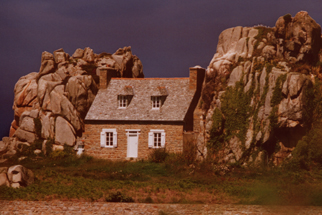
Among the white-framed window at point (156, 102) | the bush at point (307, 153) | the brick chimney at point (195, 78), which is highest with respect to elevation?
the brick chimney at point (195, 78)

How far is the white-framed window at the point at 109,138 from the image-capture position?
37.1 meters

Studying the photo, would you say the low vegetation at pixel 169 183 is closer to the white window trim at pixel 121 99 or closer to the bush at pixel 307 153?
the bush at pixel 307 153

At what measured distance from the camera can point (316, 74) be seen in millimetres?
32219

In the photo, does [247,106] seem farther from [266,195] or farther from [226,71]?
→ [266,195]

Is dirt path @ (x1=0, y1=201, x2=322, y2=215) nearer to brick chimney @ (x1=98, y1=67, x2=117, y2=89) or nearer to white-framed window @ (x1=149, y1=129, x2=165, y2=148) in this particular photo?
white-framed window @ (x1=149, y1=129, x2=165, y2=148)

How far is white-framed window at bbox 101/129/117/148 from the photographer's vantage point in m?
37.1

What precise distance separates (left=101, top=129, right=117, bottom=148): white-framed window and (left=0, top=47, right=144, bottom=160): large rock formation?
10.0 feet

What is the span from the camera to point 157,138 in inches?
1435

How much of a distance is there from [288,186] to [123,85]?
18927 mm

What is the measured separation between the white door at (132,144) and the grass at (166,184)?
1.73 m

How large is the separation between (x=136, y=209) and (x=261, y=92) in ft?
51.6

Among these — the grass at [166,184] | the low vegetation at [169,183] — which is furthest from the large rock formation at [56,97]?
the grass at [166,184]

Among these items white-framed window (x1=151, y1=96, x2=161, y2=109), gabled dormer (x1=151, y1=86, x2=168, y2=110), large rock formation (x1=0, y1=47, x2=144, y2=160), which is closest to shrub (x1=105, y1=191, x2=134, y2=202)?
gabled dormer (x1=151, y1=86, x2=168, y2=110)

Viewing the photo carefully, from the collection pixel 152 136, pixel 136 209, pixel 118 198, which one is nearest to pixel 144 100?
pixel 152 136
